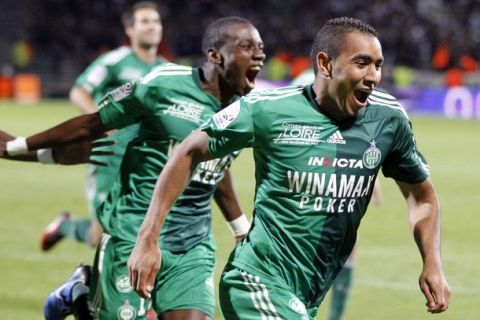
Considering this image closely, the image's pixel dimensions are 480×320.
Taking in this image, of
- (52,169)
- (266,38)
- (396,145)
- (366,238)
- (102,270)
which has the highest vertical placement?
(396,145)

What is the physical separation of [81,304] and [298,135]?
2.27 metres

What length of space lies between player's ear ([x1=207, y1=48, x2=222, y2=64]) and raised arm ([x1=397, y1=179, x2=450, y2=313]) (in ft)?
4.77

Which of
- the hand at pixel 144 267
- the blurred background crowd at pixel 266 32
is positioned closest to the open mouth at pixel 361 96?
the hand at pixel 144 267

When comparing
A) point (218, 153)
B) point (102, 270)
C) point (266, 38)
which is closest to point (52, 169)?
point (102, 270)

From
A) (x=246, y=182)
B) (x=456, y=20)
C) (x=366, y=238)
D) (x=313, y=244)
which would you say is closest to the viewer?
(x=313, y=244)

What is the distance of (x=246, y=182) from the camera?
16234 mm

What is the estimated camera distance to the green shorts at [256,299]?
14.1 ft

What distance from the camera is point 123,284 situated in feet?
18.2

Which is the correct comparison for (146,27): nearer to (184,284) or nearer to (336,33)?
(184,284)

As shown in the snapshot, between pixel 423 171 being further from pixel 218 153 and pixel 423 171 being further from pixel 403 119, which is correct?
pixel 218 153

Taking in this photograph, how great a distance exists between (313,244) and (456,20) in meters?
32.4

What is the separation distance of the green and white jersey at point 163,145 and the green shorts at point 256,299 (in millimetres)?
1157

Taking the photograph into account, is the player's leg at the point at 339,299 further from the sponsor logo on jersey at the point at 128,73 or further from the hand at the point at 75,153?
the sponsor logo on jersey at the point at 128,73

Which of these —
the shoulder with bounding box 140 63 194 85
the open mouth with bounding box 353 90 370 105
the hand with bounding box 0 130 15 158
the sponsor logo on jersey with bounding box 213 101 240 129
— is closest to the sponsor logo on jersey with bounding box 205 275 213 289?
the shoulder with bounding box 140 63 194 85
